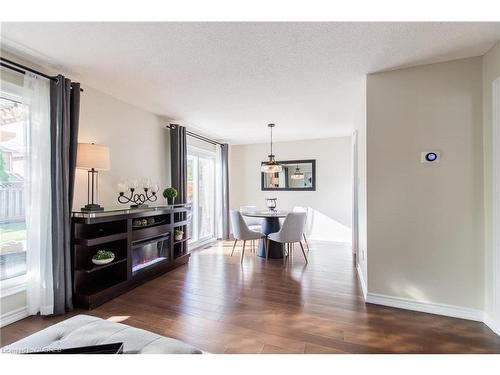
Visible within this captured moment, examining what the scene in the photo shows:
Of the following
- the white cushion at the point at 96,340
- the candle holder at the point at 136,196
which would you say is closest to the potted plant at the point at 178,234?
the candle holder at the point at 136,196

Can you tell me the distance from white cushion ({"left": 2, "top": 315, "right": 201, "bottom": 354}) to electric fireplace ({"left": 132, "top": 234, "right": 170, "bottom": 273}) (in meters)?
1.86

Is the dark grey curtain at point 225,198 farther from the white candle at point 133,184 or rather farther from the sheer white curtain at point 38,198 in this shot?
the sheer white curtain at point 38,198

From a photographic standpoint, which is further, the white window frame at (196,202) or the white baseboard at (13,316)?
the white window frame at (196,202)

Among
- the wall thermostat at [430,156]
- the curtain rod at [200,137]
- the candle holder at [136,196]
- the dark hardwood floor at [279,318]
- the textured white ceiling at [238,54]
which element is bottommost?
the dark hardwood floor at [279,318]

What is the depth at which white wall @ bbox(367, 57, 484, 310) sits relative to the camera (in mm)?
2227

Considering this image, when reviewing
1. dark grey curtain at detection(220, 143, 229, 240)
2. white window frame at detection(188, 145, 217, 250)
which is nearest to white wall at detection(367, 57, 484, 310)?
white window frame at detection(188, 145, 217, 250)

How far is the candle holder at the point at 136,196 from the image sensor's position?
10.5 feet

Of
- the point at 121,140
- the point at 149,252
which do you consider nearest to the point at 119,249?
the point at 149,252

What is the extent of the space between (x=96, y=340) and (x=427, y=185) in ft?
9.38

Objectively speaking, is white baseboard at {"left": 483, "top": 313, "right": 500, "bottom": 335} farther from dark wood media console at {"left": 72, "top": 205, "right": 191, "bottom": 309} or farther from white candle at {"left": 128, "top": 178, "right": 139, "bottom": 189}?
white candle at {"left": 128, "top": 178, "right": 139, "bottom": 189}

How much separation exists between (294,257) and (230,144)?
3.62 metres

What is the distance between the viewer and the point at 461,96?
225 centimetres

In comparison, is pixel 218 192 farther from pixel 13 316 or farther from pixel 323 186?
pixel 13 316
